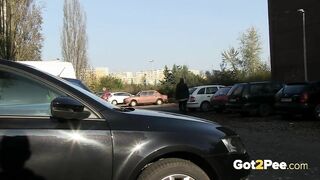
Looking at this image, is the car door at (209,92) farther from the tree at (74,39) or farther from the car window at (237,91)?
→ the tree at (74,39)

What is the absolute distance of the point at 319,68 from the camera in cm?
4922

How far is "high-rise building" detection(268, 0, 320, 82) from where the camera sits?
50.0 metres

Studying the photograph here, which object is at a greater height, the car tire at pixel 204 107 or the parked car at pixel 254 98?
the parked car at pixel 254 98

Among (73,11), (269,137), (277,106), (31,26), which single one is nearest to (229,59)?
(73,11)

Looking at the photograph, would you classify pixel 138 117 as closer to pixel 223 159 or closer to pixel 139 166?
pixel 139 166

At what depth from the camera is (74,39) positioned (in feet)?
199

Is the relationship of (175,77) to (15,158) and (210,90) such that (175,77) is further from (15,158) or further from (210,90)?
(15,158)

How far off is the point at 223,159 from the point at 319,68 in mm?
45842

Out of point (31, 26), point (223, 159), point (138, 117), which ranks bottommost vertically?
point (223, 159)

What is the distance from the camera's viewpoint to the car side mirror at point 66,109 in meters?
4.77

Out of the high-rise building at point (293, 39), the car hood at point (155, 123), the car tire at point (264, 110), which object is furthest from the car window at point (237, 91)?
the high-rise building at point (293, 39)

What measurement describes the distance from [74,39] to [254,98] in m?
38.2

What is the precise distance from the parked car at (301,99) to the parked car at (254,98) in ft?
11.5

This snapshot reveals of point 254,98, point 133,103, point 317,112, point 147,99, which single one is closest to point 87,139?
point 317,112
